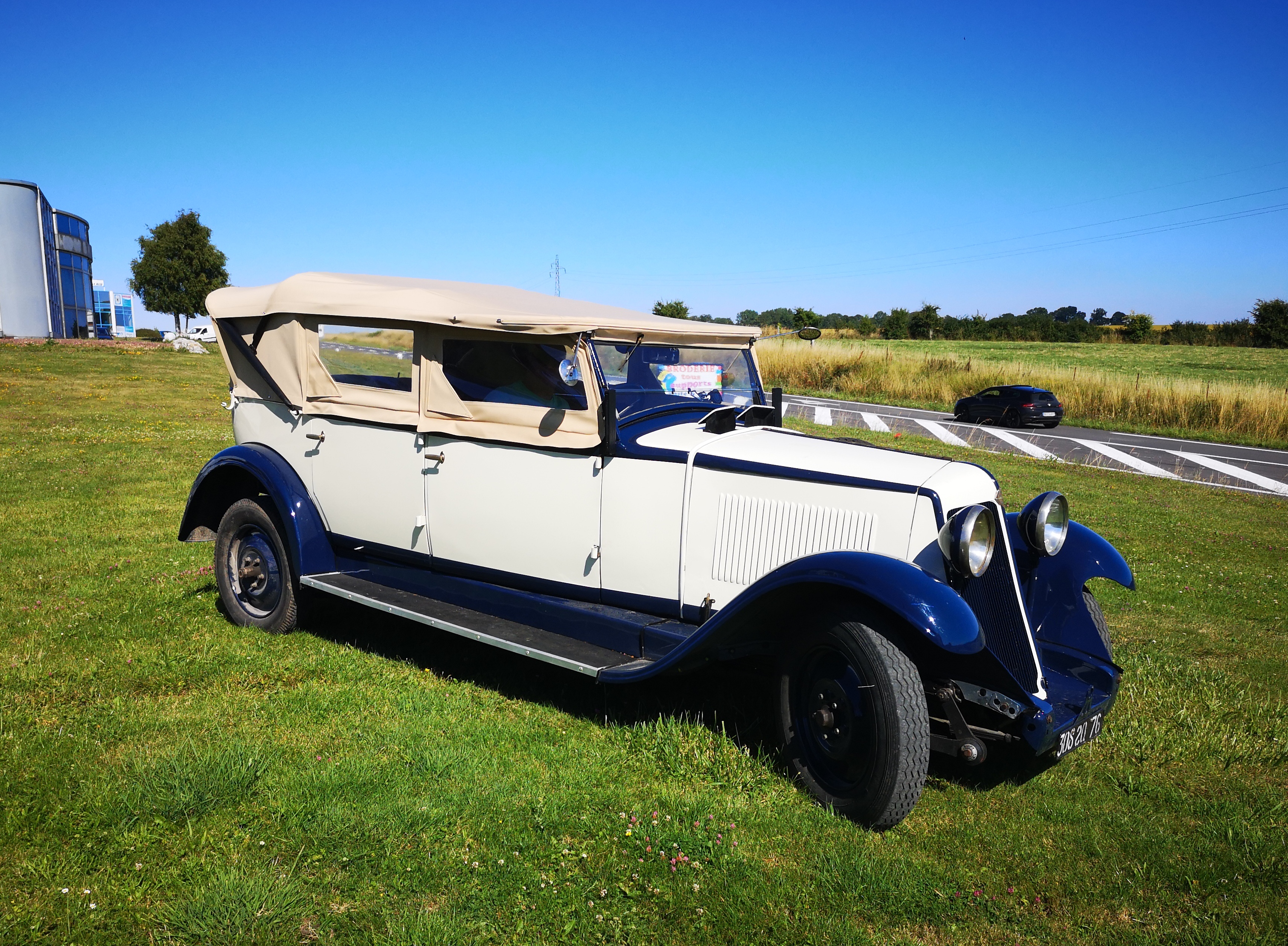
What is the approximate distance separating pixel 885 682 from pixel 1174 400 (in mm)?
24909

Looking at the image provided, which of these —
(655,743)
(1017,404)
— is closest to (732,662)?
(655,743)

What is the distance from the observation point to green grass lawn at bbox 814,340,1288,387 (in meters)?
39.2

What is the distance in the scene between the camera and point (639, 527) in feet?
13.3

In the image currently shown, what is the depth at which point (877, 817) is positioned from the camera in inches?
127

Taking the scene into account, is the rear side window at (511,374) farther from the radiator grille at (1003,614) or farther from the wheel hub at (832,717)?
the radiator grille at (1003,614)

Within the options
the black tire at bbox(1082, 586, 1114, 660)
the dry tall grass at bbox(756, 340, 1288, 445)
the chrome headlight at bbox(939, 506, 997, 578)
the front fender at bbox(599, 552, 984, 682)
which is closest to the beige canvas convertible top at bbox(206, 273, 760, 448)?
the front fender at bbox(599, 552, 984, 682)

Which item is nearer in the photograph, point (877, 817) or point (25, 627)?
point (877, 817)

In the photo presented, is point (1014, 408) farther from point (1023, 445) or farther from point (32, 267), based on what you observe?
point (32, 267)

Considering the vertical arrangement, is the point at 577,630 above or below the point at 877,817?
above

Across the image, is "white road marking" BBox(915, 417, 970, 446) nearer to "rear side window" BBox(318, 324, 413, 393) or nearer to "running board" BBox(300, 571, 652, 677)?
"rear side window" BBox(318, 324, 413, 393)

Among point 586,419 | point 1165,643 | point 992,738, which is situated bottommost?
point 1165,643

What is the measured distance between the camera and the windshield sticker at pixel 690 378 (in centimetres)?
461

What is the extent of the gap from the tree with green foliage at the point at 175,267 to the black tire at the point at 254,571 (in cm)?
5001

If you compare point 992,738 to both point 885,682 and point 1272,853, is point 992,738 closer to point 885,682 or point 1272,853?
point 885,682
